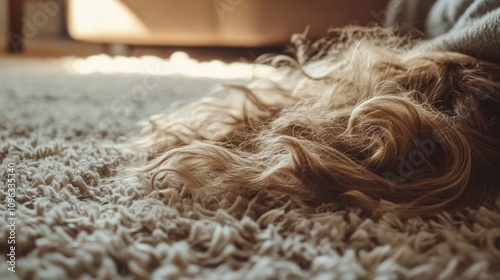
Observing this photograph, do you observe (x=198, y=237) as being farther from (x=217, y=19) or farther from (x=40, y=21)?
(x=40, y=21)

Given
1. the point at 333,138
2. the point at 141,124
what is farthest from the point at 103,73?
the point at 333,138

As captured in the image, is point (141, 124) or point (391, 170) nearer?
point (391, 170)

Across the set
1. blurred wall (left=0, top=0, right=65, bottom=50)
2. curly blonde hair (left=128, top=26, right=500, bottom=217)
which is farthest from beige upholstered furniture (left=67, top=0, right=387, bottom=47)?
curly blonde hair (left=128, top=26, right=500, bottom=217)

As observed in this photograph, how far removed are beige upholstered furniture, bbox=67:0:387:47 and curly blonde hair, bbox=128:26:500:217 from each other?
1669 mm

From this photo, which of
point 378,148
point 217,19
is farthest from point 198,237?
point 217,19

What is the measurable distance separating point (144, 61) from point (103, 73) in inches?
20.3

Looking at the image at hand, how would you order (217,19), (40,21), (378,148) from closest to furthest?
(378,148)
(217,19)
(40,21)

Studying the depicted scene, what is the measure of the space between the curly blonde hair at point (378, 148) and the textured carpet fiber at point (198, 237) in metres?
0.03

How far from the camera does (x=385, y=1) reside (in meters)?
2.26

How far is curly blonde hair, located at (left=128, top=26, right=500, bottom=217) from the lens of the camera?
0.48 metres

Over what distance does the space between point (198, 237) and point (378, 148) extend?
0.71ft

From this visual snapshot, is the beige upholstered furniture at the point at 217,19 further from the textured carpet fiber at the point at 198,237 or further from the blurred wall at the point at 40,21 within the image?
the textured carpet fiber at the point at 198,237

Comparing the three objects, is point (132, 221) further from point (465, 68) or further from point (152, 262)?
point (465, 68)

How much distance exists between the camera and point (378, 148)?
510 mm
